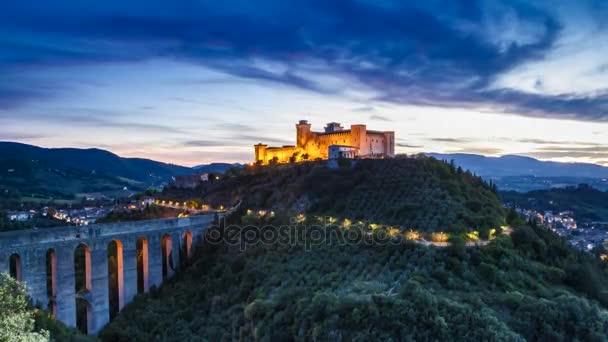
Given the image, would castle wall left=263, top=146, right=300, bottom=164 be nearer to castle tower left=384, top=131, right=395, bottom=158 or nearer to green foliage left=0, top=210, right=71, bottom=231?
castle tower left=384, top=131, right=395, bottom=158

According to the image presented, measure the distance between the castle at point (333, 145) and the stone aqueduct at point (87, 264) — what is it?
26.5 m

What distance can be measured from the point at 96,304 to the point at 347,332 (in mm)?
19748

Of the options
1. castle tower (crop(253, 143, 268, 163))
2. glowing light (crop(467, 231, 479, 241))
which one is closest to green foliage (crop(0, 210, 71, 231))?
castle tower (crop(253, 143, 268, 163))

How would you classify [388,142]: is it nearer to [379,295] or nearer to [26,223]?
[379,295]

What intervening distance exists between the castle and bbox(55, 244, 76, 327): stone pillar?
110ft

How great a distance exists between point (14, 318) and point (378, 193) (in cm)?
3353

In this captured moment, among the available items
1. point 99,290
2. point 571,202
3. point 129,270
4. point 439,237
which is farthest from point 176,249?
point 571,202

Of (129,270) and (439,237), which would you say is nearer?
(439,237)

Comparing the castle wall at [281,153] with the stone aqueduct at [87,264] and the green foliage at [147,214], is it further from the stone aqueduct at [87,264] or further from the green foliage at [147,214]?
the stone aqueduct at [87,264]

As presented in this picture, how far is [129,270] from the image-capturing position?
3341 centimetres

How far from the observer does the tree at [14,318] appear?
11.5 m

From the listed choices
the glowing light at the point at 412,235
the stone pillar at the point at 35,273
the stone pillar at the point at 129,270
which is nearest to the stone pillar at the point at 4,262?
the stone pillar at the point at 35,273

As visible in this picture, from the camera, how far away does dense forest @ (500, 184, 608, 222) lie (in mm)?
101550

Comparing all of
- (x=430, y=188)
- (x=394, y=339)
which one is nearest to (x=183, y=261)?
(x=430, y=188)
